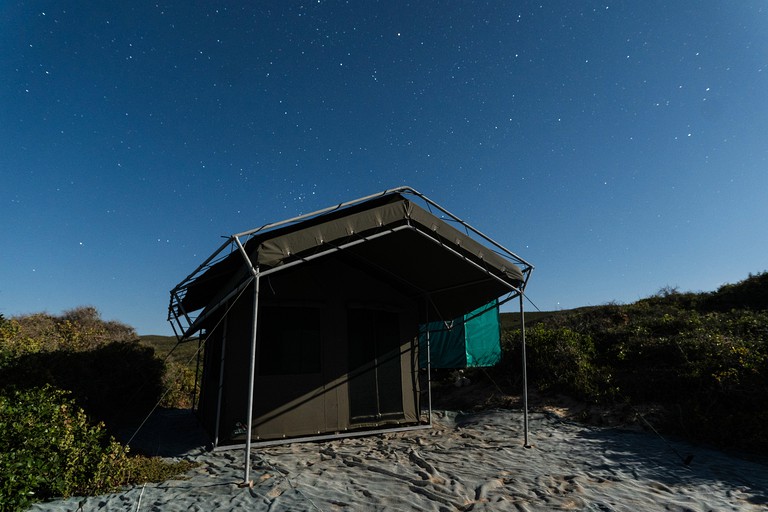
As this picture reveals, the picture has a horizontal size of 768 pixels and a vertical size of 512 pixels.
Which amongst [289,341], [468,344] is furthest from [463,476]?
[468,344]

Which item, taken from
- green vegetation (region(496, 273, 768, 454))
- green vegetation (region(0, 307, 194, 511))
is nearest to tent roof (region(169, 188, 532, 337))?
green vegetation (region(0, 307, 194, 511))

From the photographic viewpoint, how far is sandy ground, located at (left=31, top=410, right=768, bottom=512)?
4324 mm

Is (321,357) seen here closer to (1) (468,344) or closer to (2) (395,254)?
(2) (395,254)

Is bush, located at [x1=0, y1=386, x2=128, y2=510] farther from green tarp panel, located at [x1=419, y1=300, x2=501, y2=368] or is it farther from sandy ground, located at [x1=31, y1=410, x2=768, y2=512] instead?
green tarp panel, located at [x1=419, y1=300, x2=501, y2=368]

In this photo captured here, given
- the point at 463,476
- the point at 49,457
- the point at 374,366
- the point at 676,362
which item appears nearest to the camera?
the point at 49,457

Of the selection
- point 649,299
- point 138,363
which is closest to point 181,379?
point 138,363

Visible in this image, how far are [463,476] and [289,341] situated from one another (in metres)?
3.66

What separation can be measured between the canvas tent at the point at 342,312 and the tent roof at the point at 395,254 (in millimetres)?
20

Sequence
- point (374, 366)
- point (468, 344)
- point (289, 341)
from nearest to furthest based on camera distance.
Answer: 1. point (289, 341)
2. point (374, 366)
3. point (468, 344)

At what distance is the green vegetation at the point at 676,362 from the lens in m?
7.25

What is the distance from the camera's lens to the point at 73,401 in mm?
5363

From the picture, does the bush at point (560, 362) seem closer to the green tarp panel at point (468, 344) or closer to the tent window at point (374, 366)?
the green tarp panel at point (468, 344)

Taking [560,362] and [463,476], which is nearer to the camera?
[463,476]

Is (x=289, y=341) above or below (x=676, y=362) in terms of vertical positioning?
above
